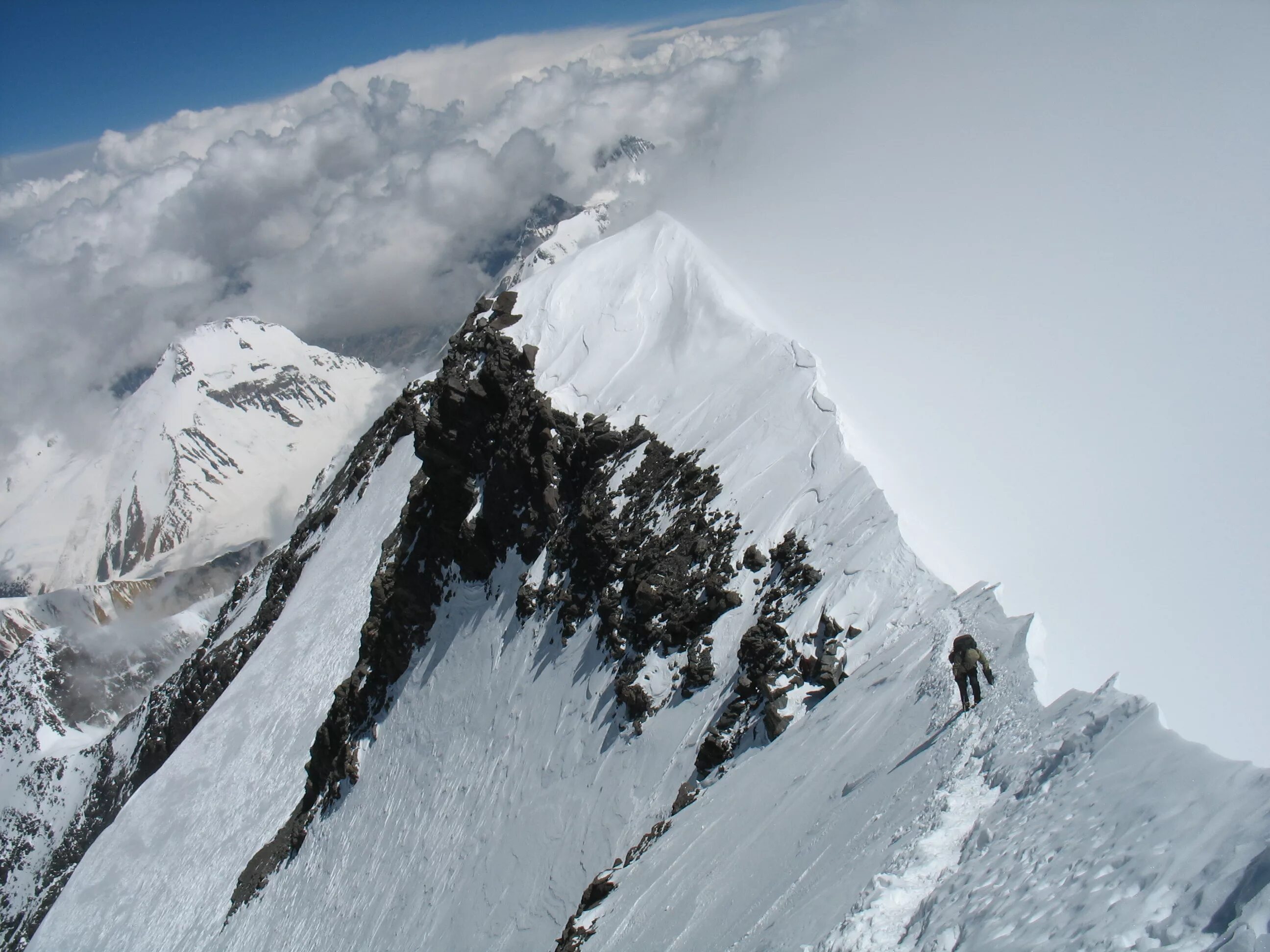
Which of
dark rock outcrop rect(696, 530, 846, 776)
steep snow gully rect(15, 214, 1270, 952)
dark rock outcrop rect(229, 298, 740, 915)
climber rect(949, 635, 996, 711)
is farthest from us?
dark rock outcrop rect(229, 298, 740, 915)

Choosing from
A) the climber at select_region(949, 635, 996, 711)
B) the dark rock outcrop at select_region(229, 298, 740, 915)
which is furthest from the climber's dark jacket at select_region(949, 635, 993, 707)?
the dark rock outcrop at select_region(229, 298, 740, 915)

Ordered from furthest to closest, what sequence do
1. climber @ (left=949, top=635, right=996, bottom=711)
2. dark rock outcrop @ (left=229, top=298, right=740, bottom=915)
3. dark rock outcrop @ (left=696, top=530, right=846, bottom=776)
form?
1. dark rock outcrop @ (left=229, top=298, right=740, bottom=915)
2. dark rock outcrop @ (left=696, top=530, right=846, bottom=776)
3. climber @ (left=949, top=635, right=996, bottom=711)

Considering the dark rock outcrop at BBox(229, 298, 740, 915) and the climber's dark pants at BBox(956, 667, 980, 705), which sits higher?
the dark rock outcrop at BBox(229, 298, 740, 915)

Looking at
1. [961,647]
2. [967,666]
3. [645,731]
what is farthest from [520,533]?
[967,666]

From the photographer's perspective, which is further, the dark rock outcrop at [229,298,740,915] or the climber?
the dark rock outcrop at [229,298,740,915]

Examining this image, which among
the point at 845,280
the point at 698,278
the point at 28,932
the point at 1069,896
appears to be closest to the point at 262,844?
the point at 698,278

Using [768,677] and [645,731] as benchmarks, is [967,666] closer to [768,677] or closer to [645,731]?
[768,677]

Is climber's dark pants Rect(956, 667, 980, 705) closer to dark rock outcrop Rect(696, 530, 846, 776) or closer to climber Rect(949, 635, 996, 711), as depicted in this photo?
climber Rect(949, 635, 996, 711)
